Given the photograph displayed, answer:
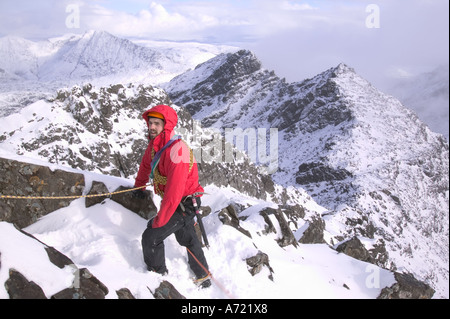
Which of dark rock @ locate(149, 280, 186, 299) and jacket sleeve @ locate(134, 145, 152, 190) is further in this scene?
jacket sleeve @ locate(134, 145, 152, 190)

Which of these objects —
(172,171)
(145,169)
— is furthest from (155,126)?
(145,169)

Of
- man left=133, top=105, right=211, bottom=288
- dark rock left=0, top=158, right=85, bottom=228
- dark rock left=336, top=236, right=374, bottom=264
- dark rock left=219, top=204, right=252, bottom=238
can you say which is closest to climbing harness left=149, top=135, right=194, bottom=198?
man left=133, top=105, right=211, bottom=288

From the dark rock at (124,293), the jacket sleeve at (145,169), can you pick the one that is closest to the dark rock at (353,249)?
the jacket sleeve at (145,169)

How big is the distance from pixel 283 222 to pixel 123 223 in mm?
8809

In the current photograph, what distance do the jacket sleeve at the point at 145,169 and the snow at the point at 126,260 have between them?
3.09ft

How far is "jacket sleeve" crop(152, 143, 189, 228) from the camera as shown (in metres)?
6.00

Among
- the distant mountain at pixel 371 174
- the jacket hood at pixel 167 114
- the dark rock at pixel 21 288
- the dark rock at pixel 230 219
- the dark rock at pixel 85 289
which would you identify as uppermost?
the jacket hood at pixel 167 114

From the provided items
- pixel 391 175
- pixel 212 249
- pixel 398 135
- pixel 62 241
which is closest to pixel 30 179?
pixel 62 241

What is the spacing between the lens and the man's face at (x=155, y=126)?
651 cm

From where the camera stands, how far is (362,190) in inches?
4983

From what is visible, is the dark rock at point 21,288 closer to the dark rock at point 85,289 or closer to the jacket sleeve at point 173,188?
the dark rock at point 85,289

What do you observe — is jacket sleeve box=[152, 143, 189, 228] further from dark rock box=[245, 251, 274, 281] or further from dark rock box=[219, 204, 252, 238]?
dark rock box=[219, 204, 252, 238]

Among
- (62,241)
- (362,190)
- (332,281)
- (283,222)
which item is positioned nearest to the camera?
(62,241)

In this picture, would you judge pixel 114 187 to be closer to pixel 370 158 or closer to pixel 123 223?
pixel 123 223
